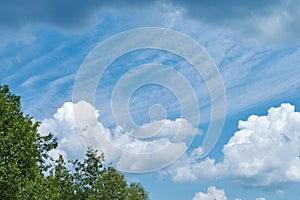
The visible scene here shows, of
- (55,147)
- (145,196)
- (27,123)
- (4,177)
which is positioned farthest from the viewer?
(145,196)

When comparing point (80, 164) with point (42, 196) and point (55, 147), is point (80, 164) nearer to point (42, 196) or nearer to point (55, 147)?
point (55, 147)

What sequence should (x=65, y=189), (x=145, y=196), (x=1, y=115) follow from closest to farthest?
(x=1, y=115) → (x=65, y=189) → (x=145, y=196)

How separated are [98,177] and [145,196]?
Answer: 61.7 ft

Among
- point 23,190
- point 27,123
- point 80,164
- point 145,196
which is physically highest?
point 145,196

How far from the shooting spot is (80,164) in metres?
64.9

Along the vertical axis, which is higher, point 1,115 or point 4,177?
point 1,115

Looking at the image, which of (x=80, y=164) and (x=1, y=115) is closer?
(x=1, y=115)

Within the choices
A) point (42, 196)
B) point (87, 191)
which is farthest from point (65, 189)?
point (42, 196)

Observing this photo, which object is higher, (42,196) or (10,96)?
(10,96)

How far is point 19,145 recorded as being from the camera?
41250 millimetres

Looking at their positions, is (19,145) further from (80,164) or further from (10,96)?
(80,164)

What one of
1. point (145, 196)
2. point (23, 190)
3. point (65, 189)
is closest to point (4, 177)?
point (23, 190)

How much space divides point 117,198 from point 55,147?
1780cm

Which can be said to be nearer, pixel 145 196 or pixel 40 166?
pixel 40 166
